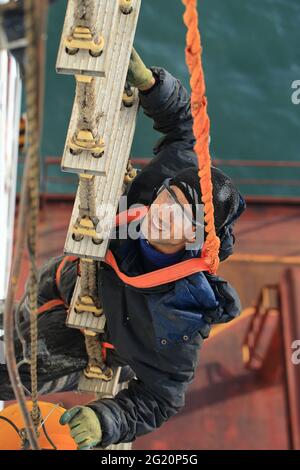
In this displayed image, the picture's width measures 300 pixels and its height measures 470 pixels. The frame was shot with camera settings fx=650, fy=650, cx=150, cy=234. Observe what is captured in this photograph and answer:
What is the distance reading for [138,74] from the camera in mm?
2607

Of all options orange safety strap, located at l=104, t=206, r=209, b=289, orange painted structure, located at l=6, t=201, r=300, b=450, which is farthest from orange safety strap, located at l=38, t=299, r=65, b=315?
orange painted structure, located at l=6, t=201, r=300, b=450

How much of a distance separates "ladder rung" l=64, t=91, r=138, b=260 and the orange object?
0.60 meters

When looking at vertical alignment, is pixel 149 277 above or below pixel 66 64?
below

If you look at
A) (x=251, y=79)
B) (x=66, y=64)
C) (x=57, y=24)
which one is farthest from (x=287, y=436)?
(x=57, y=24)

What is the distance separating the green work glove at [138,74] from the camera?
2.55 m

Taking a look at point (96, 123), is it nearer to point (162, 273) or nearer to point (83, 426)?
point (162, 273)

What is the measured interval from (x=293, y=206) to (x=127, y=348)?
4.18 m

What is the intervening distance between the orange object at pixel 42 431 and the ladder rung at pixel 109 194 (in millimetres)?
602

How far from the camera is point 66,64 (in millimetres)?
1916

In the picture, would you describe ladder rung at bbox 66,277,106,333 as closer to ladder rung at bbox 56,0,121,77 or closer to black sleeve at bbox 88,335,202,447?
black sleeve at bbox 88,335,202,447

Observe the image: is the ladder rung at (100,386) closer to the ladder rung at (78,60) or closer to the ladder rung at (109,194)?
the ladder rung at (109,194)

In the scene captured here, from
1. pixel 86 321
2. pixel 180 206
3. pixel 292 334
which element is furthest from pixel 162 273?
pixel 292 334

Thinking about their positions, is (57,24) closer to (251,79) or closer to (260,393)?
(251,79)

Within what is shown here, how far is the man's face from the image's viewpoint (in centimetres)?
234
